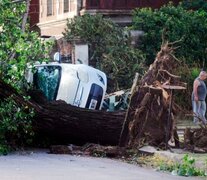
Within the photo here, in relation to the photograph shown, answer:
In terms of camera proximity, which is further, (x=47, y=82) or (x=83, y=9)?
(x=83, y=9)

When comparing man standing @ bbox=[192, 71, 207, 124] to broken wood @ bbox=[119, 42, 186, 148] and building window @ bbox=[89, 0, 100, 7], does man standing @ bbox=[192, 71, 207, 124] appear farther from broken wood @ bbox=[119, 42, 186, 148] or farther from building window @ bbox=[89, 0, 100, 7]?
building window @ bbox=[89, 0, 100, 7]

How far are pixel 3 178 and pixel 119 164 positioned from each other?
2.98m

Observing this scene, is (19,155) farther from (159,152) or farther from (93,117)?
(159,152)

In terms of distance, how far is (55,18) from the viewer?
33.6m

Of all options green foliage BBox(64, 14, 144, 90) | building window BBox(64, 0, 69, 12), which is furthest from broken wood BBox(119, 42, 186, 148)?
building window BBox(64, 0, 69, 12)

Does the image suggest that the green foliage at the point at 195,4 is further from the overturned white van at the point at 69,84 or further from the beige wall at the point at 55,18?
the overturned white van at the point at 69,84

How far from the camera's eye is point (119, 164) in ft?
→ 40.7

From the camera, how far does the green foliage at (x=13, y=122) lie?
1348cm

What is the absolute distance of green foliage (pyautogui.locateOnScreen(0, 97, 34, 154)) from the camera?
44.2 ft

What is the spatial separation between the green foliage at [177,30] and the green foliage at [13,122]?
14.3 metres

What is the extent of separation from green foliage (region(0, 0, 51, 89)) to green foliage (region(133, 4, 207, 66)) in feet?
41.4

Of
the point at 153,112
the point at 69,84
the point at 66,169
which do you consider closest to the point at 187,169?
the point at 66,169

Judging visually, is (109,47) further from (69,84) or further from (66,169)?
(66,169)

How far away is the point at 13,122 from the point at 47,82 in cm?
242
